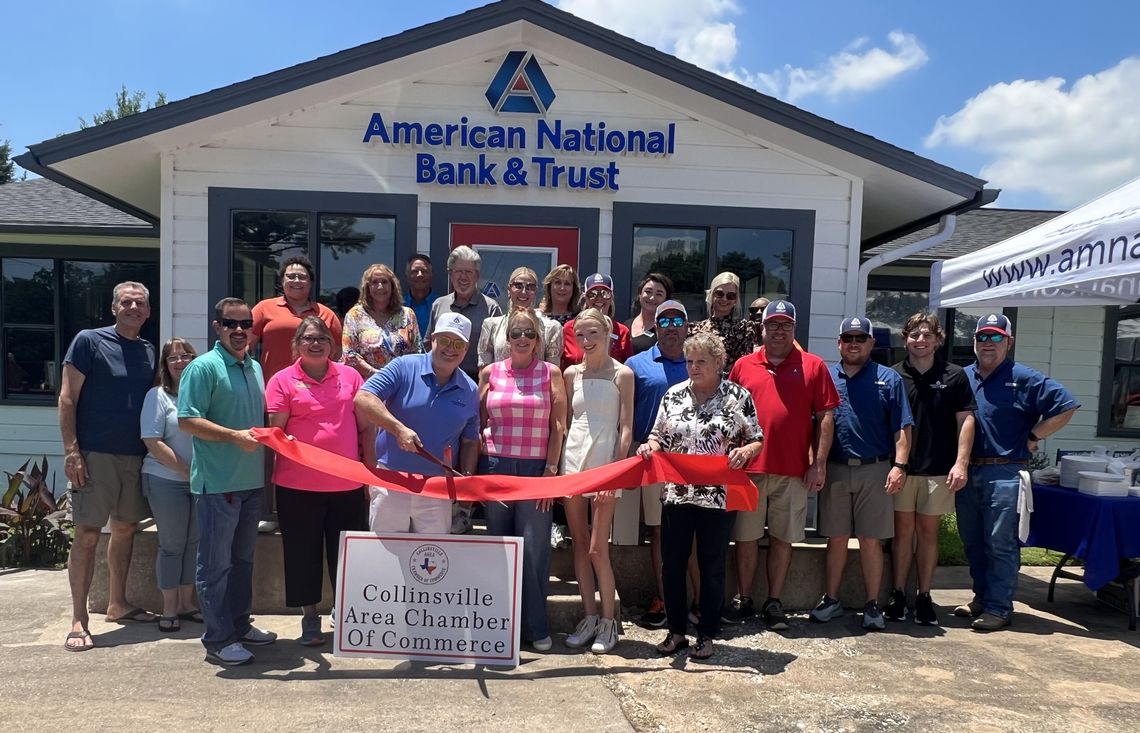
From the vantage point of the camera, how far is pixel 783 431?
15.5ft

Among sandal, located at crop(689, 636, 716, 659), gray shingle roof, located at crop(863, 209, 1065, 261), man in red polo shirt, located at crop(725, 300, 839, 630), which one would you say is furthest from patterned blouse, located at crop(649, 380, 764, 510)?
gray shingle roof, located at crop(863, 209, 1065, 261)

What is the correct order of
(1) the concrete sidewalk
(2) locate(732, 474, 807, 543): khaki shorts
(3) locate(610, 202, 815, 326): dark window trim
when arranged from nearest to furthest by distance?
(1) the concrete sidewalk
(2) locate(732, 474, 807, 543): khaki shorts
(3) locate(610, 202, 815, 326): dark window trim

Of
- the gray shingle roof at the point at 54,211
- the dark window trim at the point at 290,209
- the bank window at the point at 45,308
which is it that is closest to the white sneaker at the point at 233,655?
the dark window trim at the point at 290,209

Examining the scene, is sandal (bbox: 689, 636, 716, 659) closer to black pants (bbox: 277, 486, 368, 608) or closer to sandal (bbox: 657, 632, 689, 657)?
sandal (bbox: 657, 632, 689, 657)

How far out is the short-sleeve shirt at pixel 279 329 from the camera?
5.04 metres

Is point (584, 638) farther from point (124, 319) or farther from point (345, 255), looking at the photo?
point (345, 255)

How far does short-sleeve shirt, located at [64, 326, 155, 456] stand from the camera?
14.1ft

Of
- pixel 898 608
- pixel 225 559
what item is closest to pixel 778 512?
pixel 898 608

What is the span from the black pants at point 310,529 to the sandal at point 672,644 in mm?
1958

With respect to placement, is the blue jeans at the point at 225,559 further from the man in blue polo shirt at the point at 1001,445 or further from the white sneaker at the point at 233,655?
the man in blue polo shirt at the point at 1001,445

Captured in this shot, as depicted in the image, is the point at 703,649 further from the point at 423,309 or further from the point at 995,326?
the point at 423,309

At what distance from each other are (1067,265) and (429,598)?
481 cm

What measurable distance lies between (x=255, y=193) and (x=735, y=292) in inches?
164

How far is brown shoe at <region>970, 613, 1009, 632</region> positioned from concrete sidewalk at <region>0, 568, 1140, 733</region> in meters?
0.10
